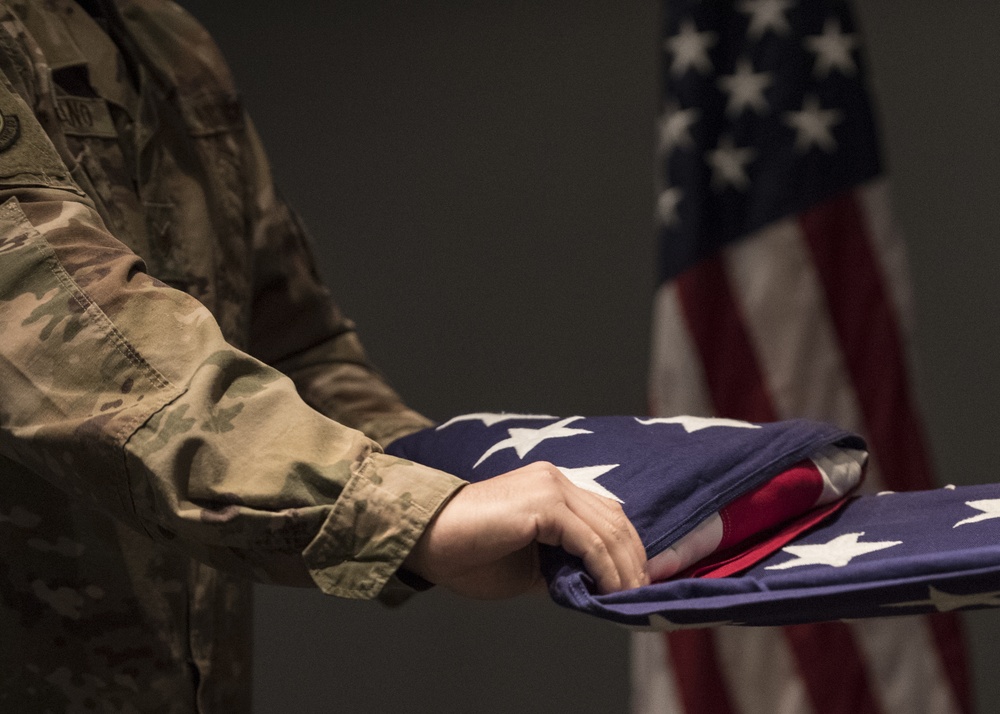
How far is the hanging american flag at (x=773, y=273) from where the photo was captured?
5.34 feet

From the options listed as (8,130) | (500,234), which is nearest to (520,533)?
(8,130)

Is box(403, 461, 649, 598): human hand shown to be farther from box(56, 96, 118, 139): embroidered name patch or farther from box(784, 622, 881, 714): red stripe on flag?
box(784, 622, 881, 714): red stripe on flag

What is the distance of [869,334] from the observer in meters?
1.65

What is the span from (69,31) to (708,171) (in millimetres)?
→ 953

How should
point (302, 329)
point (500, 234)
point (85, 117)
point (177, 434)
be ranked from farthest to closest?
1. point (500, 234)
2. point (302, 329)
3. point (85, 117)
4. point (177, 434)

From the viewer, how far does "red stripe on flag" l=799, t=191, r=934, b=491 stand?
1.64 m

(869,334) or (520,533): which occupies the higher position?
(520,533)

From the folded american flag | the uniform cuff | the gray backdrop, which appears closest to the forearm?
the uniform cuff

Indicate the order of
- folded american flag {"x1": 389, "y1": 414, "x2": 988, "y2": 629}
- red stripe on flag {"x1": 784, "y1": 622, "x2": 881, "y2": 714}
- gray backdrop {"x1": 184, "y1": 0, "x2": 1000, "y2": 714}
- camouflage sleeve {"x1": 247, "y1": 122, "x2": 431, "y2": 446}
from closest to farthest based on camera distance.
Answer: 1. folded american flag {"x1": 389, "y1": 414, "x2": 988, "y2": 629}
2. camouflage sleeve {"x1": 247, "y1": 122, "x2": 431, "y2": 446}
3. red stripe on flag {"x1": 784, "y1": 622, "x2": 881, "y2": 714}
4. gray backdrop {"x1": 184, "y1": 0, "x2": 1000, "y2": 714}

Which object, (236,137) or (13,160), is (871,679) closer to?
(236,137)

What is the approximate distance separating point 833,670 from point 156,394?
120cm

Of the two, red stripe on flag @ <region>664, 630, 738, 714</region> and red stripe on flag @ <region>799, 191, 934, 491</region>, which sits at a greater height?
red stripe on flag @ <region>799, 191, 934, 491</region>

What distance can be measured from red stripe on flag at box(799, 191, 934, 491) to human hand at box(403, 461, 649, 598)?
38.8 inches

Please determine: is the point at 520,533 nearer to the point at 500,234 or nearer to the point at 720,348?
the point at 720,348
